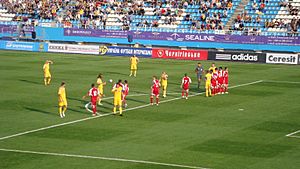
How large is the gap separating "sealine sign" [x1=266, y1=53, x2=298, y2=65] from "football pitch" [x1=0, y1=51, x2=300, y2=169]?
39.7ft

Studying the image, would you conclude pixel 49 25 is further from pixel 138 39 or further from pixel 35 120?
pixel 35 120

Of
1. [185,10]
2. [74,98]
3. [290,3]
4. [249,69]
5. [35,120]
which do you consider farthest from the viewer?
[185,10]

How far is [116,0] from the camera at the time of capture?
89.6m

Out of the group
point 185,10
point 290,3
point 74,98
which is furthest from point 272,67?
point 74,98

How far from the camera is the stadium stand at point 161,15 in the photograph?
254 feet

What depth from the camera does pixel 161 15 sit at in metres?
84.2

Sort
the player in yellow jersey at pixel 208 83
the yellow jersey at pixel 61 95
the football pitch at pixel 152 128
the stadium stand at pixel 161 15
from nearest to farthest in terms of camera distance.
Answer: the football pitch at pixel 152 128 → the yellow jersey at pixel 61 95 → the player in yellow jersey at pixel 208 83 → the stadium stand at pixel 161 15

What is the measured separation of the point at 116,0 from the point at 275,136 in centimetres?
6112

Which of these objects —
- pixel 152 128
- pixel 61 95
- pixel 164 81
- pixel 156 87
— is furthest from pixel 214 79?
pixel 61 95

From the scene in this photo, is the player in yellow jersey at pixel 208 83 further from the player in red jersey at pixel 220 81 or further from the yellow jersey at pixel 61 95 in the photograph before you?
the yellow jersey at pixel 61 95

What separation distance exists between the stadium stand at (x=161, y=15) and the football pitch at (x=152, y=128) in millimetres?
24200

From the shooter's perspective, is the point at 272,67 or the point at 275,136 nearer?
the point at 275,136

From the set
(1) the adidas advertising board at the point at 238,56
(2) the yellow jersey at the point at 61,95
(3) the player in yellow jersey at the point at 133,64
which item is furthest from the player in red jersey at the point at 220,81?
(1) the adidas advertising board at the point at 238,56

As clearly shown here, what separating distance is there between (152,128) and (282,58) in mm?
37047
